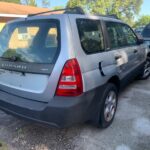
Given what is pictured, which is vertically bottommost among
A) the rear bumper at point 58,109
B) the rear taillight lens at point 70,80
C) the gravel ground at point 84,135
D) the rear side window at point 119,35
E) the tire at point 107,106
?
the gravel ground at point 84,135

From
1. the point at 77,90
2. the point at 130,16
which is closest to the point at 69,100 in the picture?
the point at 77,90

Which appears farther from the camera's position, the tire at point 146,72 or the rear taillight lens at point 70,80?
the tire at point 146,72

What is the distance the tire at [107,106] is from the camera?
317 cm

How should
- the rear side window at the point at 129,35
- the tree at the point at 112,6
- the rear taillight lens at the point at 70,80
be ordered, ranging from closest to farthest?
the rear taillight lens at the point at 70,80, the rear side window at the point at 129,35, the tree at the point at 112,6

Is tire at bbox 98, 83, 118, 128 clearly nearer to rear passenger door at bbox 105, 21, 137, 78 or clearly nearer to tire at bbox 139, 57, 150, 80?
rear passenger door at bbox 105, 21, 137, 78

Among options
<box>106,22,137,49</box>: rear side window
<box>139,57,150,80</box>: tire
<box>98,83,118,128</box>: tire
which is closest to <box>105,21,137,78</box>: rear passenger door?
<box>106,22,137,49</box>: rear side window

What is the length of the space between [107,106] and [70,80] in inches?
44.6

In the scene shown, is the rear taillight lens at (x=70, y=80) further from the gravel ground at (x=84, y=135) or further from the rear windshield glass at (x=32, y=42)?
the gravel ground at (x=84, y=135)

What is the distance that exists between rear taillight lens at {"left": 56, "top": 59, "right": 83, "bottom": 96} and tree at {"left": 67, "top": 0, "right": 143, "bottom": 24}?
1053 inches

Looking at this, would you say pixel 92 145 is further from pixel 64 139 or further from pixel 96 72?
pixel 96 72

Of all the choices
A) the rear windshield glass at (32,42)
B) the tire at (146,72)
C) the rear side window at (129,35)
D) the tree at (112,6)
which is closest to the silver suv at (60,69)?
the rear windshield glass at (32,42)

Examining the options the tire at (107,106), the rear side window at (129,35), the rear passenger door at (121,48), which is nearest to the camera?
the tire at (107,106)

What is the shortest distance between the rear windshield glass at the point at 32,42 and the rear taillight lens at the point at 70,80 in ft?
0.73

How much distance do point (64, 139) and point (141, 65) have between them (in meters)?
3.06
